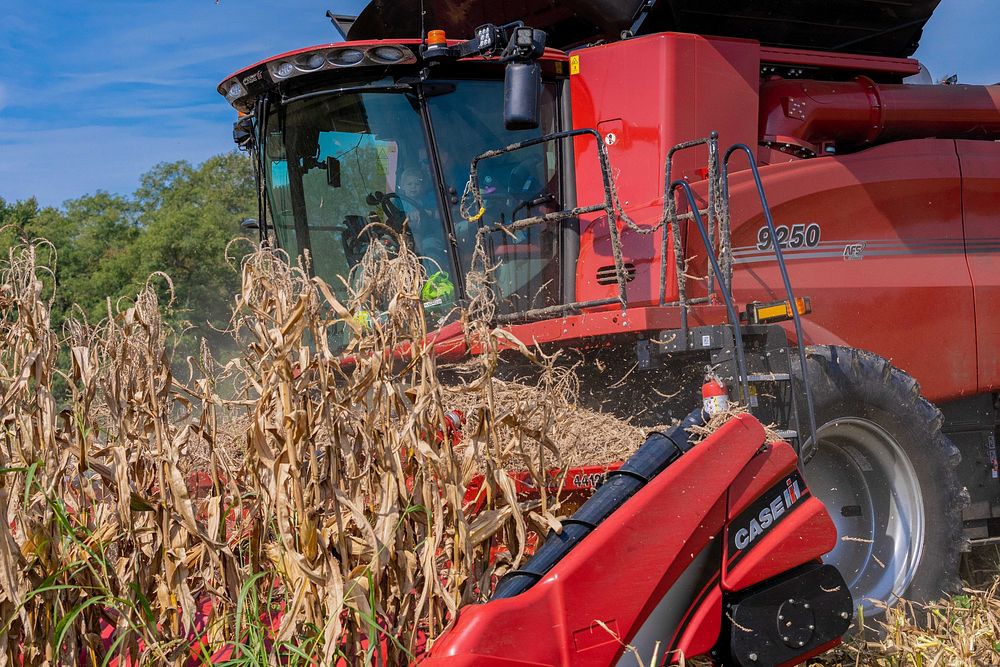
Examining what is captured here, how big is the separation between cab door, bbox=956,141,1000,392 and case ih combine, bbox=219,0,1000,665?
1 cm

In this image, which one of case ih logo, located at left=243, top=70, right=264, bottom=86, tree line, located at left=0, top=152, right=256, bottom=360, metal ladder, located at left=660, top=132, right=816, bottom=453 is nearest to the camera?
metal ladder, located at left=660, top=132, right=816, bottom=453

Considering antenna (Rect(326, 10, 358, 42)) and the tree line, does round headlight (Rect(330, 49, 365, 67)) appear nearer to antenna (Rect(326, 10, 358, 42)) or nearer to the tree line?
antenna (Rect(326, 10, 358, 42))

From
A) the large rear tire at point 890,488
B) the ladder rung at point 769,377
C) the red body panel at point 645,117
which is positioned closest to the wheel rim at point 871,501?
the large rear tire at point 890,488

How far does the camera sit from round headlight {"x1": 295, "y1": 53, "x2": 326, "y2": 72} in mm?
4238

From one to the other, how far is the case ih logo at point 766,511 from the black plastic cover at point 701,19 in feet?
7.95

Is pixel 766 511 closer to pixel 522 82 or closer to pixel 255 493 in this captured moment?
pixel 255 493

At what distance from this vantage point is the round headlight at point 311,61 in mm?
4238

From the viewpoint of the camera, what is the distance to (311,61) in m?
4.26

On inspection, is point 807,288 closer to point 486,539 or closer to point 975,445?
point 975,445

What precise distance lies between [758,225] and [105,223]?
872 inches

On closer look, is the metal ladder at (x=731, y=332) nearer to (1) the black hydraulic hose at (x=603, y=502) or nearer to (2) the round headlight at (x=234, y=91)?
(1) the black hydraulic hose at (x=603, y=502)

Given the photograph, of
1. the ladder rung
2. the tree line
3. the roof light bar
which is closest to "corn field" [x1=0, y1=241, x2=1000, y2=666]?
the ladder rung

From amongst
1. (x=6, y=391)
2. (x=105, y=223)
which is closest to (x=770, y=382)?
(x=6, y=391)

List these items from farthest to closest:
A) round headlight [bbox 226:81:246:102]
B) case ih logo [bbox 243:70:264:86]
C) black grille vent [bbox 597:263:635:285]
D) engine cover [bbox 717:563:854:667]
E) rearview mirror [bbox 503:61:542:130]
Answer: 1. round headlight [bbox 226:81:246:102]
2. case ih logo [bbox 243:70:264:86]
3. black grille vent [bbox 597:263:635:285]
4. rearview mirror [bbox 503:61:542:130]
5. engine cover [bbox 717:563:854:667]
